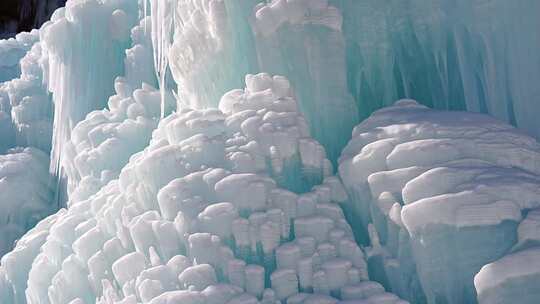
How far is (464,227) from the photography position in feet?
19.6

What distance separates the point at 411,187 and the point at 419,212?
0.20 metres

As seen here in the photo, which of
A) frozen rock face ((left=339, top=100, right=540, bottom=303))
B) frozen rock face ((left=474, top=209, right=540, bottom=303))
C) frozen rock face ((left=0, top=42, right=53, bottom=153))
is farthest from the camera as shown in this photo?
frozen rock face ((left=0, top=42, right=53, bottom=153))

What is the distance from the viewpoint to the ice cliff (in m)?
6.09

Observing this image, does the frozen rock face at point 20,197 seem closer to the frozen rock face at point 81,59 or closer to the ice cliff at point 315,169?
the frozen rock face at point 81,59

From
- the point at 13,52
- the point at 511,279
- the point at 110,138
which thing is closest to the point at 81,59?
the point at 110,138

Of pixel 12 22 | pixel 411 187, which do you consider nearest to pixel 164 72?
pixel 411 187

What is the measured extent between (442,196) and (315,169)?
119 centimetres

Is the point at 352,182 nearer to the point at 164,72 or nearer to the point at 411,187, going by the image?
the point at 411,187

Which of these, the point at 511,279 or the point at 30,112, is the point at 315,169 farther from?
the point at 30,112

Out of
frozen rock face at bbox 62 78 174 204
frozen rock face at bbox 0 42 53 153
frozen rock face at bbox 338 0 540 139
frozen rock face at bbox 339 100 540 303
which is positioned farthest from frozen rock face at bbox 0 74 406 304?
frozen rock face at bbox 0 42 53 153

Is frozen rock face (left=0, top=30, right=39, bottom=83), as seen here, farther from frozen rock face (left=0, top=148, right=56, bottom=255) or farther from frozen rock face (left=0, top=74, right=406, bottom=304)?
frozen rock face (left=0, top=74, right=406, bottom=304)

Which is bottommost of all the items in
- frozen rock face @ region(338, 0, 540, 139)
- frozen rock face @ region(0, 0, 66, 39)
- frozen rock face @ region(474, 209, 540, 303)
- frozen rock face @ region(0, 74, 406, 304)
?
frozen rock face @ region(474, 209, 540, 303)

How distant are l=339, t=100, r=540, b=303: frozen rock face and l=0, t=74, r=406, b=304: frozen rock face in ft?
0.79

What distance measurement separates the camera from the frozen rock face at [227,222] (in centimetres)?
630
